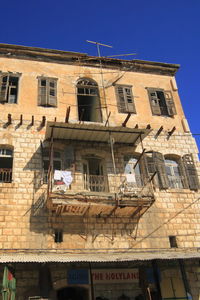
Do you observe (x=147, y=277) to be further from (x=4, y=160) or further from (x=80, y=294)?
(x=4, y=160)

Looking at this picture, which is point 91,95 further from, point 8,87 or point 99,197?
point 99,197

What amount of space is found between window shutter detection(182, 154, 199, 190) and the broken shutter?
9.04 metres

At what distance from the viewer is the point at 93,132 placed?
43.3 feet

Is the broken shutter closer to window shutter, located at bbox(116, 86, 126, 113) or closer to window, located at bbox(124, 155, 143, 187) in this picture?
window shutter, located at bbox(116, 86, 126, 113)

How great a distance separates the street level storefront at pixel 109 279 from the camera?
33.4ft

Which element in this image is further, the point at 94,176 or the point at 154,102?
the point at 154,102

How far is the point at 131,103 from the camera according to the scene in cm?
1582

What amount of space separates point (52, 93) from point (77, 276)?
28.4ft

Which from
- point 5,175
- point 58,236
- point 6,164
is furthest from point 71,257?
point 6,164

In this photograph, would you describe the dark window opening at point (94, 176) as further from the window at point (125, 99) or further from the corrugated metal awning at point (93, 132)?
the window at point (125, 99)

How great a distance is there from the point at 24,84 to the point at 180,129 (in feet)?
27.1

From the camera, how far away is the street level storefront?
10.2m

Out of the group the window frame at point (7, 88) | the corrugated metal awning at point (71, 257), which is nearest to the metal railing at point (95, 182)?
the corrugated metal awning at point (71, 257)

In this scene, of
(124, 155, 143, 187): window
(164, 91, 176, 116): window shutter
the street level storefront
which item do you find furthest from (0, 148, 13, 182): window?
(164, 91, 176, 116): window shutter
